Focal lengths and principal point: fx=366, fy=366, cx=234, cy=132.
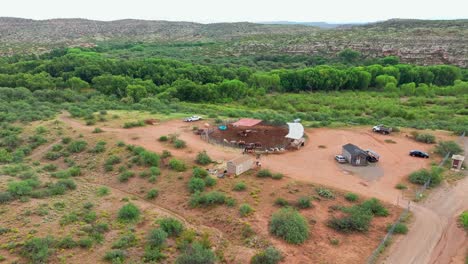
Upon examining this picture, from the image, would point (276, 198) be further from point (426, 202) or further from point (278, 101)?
point (278, 101)

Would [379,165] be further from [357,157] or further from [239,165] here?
[239,165]

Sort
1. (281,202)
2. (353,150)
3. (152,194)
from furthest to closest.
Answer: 1. (353,150)
2. (152,194)
3. (281,202)

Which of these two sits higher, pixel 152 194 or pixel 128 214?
pixel 128 214

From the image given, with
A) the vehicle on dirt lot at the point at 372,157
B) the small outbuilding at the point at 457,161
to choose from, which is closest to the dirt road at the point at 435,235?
the small outbuilding at the point at 457,161

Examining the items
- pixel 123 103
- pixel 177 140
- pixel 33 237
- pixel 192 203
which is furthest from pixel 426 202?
pixel 123 103

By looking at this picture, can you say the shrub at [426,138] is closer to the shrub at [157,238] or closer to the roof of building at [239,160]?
the roof of building at [239,160]

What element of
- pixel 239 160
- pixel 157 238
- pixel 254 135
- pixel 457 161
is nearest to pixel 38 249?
pixel 157 238
